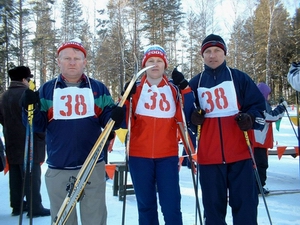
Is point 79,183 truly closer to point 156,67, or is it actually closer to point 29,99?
point 29,99

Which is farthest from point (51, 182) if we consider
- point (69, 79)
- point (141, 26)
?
point (141, 26)

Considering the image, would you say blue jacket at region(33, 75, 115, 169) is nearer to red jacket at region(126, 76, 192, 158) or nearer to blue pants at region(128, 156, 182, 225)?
red jacket at region(126, 76, 192, 158)

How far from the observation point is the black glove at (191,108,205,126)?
105 inches

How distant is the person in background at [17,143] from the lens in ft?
12.9

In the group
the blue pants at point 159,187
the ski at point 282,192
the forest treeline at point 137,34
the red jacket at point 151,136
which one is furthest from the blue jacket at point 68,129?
the forest treeline at point 137,34

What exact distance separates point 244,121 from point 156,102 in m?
0.80

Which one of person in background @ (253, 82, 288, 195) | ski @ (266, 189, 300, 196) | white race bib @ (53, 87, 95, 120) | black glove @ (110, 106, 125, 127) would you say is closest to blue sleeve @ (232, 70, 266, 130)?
black glove @ (110, 106, 125, 127)

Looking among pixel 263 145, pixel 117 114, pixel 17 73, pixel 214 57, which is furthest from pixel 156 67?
pixel 263 145

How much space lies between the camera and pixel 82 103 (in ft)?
8.31

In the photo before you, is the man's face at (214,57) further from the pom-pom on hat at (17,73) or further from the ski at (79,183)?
the pom-pom on hat at (17,73)

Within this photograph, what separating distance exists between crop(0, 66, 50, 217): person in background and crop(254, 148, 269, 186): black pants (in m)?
3.26

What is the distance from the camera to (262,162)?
15.5 feet

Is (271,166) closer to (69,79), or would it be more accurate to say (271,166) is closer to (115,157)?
(115,157)

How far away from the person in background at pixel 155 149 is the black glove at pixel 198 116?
0.42ft
